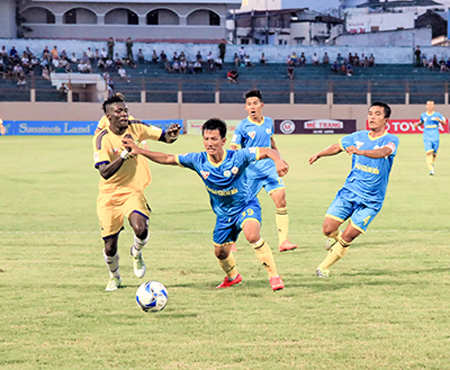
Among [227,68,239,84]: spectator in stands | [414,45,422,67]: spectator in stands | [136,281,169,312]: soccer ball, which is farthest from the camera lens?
[414,45,422,67]: spectator in stands

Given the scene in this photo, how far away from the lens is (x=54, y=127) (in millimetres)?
42094

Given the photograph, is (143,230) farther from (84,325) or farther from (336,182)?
A: (336,182)

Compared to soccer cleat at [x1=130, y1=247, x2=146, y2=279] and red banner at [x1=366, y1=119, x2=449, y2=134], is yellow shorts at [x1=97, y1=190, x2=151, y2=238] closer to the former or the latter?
soccer cleat at [x1=130, y1=247, x2=146, y2=279]

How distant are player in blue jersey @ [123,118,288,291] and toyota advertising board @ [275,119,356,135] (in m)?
37.0

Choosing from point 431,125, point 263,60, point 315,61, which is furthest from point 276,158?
point 315,61

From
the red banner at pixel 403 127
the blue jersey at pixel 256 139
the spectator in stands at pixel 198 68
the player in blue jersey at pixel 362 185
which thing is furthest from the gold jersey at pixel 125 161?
the spectator in stands at pixel 198 68

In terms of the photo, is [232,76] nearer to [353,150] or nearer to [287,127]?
[287,127]

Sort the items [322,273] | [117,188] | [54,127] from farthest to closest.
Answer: [54,127] → [322,273] → [117,188]

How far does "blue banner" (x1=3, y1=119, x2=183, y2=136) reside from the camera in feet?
135

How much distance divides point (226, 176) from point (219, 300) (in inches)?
49.3

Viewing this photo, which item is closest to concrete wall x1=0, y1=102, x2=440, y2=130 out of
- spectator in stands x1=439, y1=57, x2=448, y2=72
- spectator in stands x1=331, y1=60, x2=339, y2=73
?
spectator in stands x1=331, y1=60, x2=339, y2=73

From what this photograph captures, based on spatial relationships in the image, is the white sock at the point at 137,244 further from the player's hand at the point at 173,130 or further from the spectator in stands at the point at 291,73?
the spectator in stands at the point at 291,73

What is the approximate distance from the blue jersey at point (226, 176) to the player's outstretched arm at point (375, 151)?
136 cm

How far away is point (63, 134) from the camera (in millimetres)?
42188
